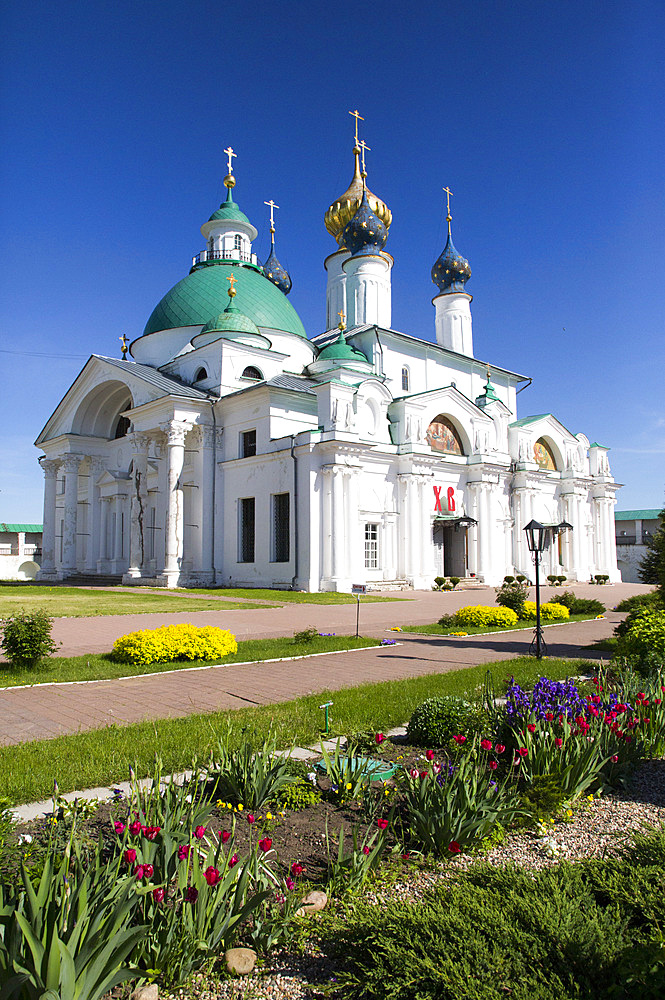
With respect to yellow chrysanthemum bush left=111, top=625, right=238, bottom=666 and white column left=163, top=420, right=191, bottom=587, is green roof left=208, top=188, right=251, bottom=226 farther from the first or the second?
yellow chrysanthemum bush left=111, top=625, right=238, bottom=666

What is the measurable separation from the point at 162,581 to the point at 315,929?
90.3 feet

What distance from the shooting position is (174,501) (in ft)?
97.9

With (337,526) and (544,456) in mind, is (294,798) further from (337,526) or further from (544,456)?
(544,456)

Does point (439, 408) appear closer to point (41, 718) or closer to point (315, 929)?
point (41, 718)

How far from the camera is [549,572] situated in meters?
39.1

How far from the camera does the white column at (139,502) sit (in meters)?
31.9

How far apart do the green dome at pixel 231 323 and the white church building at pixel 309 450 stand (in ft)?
0.36

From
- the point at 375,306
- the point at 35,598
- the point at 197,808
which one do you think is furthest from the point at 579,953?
the point at 375,306

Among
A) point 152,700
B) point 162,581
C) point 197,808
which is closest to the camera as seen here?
point 197,808

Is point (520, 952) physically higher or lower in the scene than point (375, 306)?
lower

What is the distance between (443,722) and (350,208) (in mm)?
39560

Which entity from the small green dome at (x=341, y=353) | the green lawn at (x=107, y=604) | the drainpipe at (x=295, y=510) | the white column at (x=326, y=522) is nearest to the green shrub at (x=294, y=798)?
the green lawn at (x=107, y=604)

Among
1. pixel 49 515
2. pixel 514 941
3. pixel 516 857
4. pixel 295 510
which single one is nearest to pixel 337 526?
pixel 295 510

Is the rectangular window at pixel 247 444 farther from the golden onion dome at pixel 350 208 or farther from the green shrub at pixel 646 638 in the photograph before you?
the green shrub at pixel 646 638
